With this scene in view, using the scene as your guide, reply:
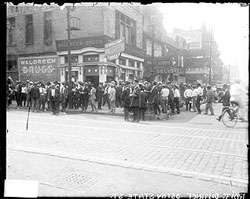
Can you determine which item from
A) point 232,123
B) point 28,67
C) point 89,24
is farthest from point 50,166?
point 28,67

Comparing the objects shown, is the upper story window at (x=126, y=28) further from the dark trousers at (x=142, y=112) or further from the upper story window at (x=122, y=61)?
the dark trousers at (x=142, y=112)

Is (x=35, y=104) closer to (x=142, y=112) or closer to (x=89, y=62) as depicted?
(x=89, y=62)

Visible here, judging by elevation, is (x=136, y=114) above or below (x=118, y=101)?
below

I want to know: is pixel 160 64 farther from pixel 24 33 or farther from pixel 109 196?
pixel 109 196

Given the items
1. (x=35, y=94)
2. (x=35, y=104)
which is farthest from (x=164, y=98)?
(x=35, y=104)

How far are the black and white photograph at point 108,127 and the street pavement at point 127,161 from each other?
21mm

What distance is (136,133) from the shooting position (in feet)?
26.9

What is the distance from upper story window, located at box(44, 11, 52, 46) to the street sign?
5.88 m

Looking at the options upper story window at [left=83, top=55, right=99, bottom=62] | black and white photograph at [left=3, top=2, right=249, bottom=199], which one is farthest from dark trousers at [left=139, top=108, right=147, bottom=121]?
upper story window at [left=83, top=55, right=99, bottom=62]

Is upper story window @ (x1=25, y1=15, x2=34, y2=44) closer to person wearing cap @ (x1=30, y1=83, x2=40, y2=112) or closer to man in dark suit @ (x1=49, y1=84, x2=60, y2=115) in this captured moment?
person wearing cap @ (x1=30, y1=83, x2=40, y2=112)

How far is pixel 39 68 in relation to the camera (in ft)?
64.2

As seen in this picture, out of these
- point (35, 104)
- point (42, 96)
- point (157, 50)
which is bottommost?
point (35, 104)

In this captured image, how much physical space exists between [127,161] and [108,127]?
4240mm
